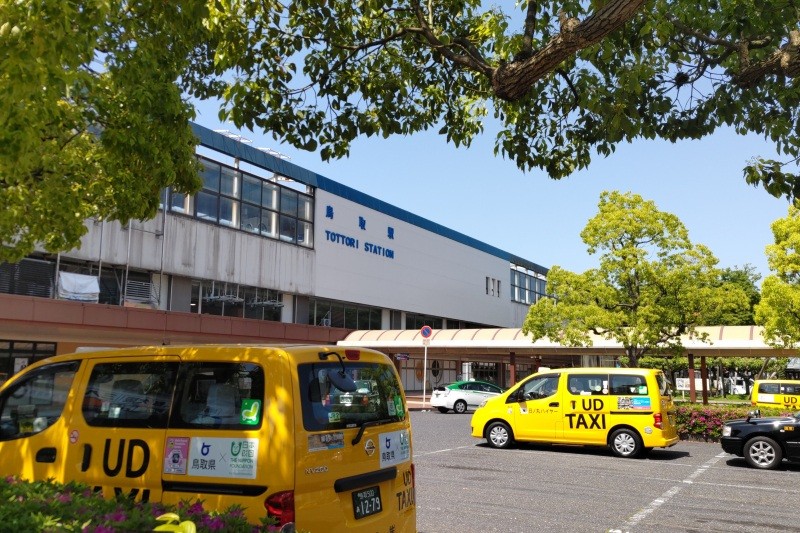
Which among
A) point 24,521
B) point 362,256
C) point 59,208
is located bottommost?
point 24,521

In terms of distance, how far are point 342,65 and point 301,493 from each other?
5.43 meters

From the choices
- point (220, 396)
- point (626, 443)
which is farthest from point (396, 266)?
point (220, 396)

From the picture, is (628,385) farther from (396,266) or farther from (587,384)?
(396,266)

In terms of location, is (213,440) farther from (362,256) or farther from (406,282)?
(406,282)

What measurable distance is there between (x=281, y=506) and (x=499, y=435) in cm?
1191

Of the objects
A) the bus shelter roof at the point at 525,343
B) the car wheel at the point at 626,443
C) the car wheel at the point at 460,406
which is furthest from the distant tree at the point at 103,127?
the car wheel at the point at 460,406

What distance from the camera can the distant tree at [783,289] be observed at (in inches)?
1043

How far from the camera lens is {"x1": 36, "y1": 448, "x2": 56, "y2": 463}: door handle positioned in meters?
5.28

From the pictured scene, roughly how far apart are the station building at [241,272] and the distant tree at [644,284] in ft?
53.7

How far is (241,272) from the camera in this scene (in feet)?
113

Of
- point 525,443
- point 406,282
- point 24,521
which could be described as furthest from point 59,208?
→ point 406,282

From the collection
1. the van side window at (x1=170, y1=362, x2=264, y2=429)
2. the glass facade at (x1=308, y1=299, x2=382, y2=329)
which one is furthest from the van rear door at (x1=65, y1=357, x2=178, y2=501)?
the glass facade at (x1=308, y1=299, x2=382, y2=329)

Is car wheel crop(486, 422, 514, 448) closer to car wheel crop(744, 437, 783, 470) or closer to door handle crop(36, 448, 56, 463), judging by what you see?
car wheel crop(744, 437, 783, 470)

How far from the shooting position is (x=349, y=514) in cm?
479
